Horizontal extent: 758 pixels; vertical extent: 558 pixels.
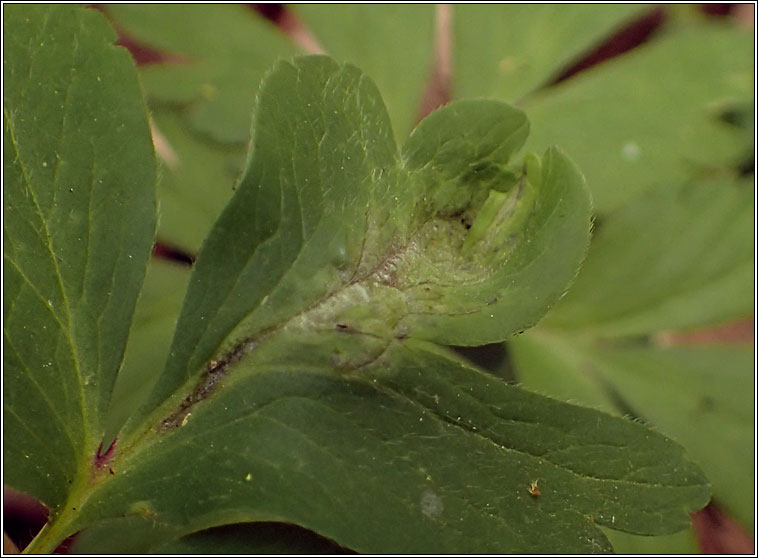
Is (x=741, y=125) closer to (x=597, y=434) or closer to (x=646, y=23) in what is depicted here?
(x=646, y=23)

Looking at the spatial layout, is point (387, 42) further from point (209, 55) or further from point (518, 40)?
point (209, 55)

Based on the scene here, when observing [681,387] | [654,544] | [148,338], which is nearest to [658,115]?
[681,387]

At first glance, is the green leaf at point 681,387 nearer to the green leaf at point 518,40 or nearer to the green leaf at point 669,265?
the green leaf at point 669,265

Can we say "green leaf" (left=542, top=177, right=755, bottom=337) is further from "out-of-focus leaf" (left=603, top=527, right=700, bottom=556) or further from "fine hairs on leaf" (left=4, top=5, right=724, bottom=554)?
"fine hairs on leaf" (left=4, top=5, right=724, bottom=554)

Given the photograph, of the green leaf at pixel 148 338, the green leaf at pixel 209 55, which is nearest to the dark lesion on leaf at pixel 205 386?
the green leaf at pixel 148 338

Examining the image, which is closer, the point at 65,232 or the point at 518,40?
the point at 65,232
